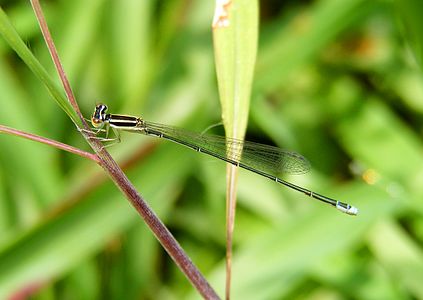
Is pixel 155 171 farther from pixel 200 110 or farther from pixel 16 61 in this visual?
pixel 16 61

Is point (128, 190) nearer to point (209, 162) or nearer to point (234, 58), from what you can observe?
point (234, 58)

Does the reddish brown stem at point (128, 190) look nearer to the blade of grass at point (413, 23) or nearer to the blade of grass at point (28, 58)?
the blade of grass at point (28, 58)

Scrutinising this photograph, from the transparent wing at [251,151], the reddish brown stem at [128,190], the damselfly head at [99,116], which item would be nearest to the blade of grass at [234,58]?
the reddish brown stem at [128,190]

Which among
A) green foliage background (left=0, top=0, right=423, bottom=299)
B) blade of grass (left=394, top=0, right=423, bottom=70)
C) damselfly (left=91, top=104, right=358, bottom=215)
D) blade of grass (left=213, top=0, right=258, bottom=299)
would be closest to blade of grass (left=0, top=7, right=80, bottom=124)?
blade of grass (left=213, top=0, right=258, bottom=299)

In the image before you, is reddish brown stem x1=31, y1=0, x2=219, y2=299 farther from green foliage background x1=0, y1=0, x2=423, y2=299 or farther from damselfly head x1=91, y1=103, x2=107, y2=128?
green foliage background x1=0, y1=0, x2=423, y2=299

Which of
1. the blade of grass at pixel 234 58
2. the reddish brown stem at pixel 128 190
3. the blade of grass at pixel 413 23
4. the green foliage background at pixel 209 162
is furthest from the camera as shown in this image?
the green foliage background at pixel 209 162

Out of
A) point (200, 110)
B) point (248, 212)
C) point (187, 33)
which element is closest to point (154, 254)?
point (248, 212)

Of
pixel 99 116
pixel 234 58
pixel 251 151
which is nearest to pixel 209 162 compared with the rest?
pixel 251 151
